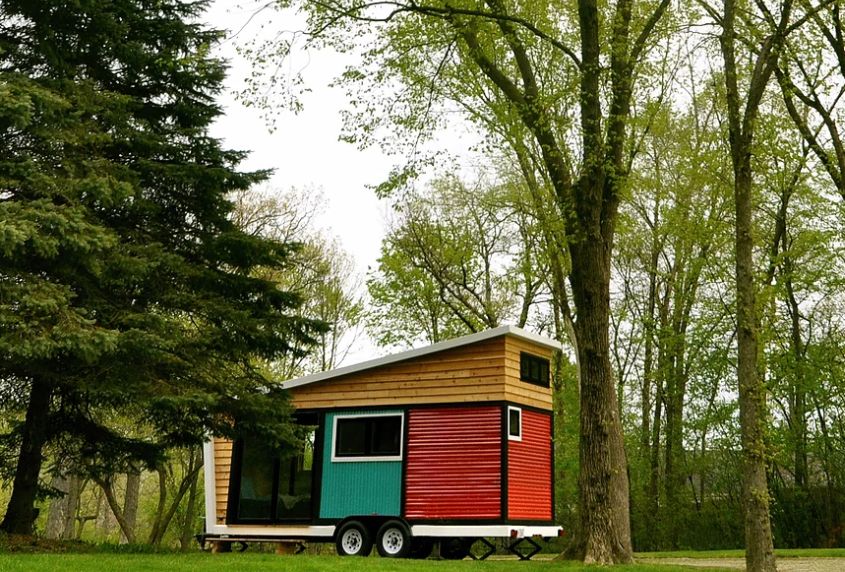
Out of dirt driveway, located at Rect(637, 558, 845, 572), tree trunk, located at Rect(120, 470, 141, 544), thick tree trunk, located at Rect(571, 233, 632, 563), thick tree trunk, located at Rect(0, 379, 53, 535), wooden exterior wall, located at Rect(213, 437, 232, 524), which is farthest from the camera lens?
tree trunk, located at Rect(120, 470, 141, 544)

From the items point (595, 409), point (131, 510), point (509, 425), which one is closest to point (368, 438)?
point (509, 425)

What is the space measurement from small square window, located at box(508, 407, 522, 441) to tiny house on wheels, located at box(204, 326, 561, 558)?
0.02 meters

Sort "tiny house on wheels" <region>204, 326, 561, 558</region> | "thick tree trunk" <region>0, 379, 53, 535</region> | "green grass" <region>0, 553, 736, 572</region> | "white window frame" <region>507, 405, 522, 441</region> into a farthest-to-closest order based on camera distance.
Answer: "white window frame" <region>507, 405, 522, 441</region> < "tiny house on wheels" <region>204, 326, 561, 558</region> < "thick tree trunk" <region>0, 379, 53, 535</region> < "green grass" <region>0, 553, 736, 572</region>

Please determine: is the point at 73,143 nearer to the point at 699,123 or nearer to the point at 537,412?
the point at 537,412

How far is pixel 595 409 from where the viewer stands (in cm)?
1213

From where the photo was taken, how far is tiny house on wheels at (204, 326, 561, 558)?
14.5 m

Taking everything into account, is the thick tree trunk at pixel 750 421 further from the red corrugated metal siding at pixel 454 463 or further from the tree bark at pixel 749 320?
the red corrugated metal siding at pixel 454 463

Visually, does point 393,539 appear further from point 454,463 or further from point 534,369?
point 534,369

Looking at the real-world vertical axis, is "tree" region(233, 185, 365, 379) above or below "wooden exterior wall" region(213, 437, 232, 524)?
above

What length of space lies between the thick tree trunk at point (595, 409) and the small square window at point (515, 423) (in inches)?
93.2

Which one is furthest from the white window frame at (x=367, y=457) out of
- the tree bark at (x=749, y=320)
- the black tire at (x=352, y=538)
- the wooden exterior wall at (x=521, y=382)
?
the tree bark at (x=749, y=320)

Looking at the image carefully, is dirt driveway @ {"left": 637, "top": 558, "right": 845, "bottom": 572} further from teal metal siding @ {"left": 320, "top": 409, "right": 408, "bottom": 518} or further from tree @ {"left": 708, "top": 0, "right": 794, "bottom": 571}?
teal metal siding @ {"left": 320, "top": 409, "right": 408, "bottom": 518}

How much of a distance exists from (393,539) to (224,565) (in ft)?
17.0

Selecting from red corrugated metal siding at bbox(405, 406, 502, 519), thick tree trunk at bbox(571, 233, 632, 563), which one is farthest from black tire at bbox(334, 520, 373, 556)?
thick tree trunk at bbox(571, 233, 632, 563)
